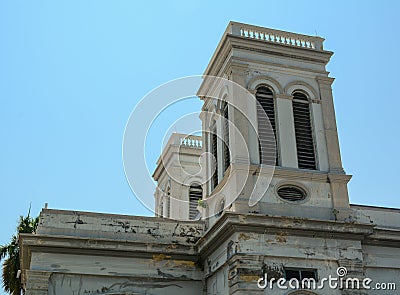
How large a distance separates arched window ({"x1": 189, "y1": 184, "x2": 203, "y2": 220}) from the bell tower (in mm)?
5174

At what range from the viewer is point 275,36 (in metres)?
18.8

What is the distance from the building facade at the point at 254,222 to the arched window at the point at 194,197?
517 centimetres

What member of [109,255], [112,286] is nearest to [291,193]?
[109,255]

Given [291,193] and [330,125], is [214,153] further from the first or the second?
[330,125]

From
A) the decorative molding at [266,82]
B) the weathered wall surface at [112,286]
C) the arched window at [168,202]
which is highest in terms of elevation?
the decorative molding at [266,82]

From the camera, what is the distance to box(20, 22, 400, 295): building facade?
15.0 metres

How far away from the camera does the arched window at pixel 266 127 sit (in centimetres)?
1661

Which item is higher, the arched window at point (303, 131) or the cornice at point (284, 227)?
the arched window at point (303, 131)

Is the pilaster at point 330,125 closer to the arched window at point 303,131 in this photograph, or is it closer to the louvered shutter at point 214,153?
the arched window at point 303,131

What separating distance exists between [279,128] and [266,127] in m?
0.41

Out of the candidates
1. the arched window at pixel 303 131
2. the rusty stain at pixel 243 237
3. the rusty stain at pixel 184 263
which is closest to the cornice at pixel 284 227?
the rusty stain at pixel 243 237

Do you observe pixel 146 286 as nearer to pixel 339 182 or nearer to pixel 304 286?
pixel 304 286
